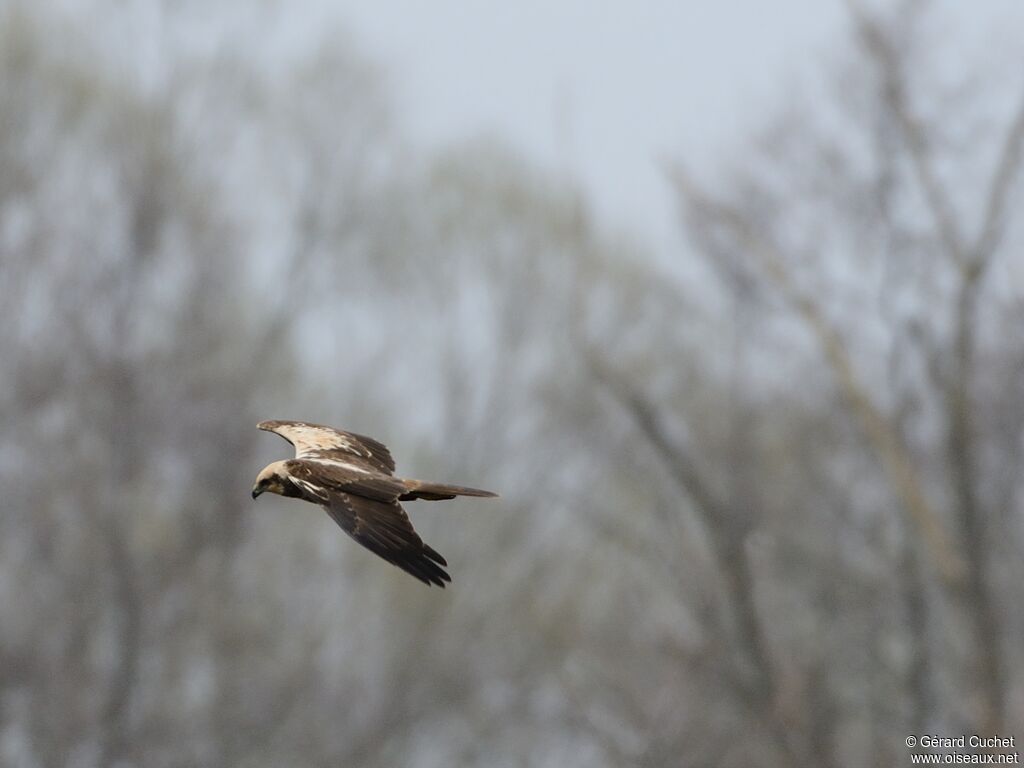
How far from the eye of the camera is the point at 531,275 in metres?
33.1

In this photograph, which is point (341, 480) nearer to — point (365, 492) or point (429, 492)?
point (365, 492)

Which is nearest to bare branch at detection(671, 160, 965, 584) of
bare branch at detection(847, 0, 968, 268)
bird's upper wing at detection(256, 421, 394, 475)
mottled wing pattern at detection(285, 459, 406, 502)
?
bare branch at detection(847, 0, 968, 268)

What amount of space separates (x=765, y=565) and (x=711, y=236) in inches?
277

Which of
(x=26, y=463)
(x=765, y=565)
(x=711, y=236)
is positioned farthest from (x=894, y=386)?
(x=26, y=463)

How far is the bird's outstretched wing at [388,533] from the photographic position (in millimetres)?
7555

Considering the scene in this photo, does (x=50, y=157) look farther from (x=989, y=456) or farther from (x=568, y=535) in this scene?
(x=989, y=456)

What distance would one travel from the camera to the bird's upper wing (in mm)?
9430

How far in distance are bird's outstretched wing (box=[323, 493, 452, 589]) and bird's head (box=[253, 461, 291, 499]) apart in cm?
60

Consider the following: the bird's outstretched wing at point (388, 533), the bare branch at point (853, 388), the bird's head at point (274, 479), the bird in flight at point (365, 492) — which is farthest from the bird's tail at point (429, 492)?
the bare branch at point (853, 388)

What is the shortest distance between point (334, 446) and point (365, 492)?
1.57m

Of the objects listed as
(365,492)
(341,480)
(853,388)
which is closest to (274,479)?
(341,480)

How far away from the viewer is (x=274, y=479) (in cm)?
890

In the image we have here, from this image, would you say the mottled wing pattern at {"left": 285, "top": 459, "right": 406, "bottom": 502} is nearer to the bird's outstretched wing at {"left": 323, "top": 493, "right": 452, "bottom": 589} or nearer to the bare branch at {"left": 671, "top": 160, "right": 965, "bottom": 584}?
the bird's outstretched wing at {"left": 323, "top": 493, "right": 452, "bottom": 589}

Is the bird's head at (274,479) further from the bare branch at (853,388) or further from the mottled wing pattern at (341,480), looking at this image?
the bare branch at (853,388)
